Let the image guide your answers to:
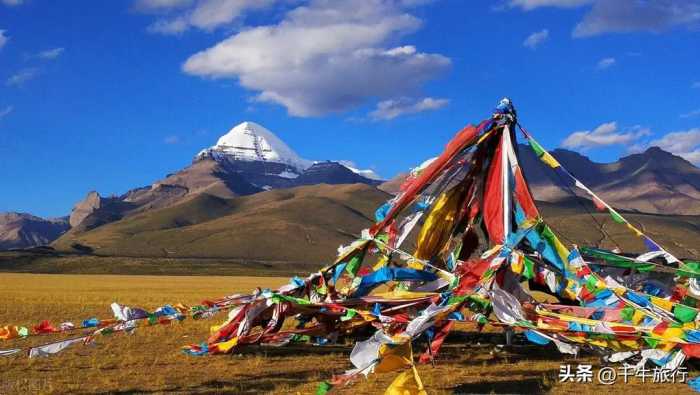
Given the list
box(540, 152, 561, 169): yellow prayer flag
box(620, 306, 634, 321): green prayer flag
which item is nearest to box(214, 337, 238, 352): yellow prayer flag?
box(620, 306, 634, 321): green prayer flag

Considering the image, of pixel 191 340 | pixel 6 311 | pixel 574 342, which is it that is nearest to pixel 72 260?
pixel 6 311

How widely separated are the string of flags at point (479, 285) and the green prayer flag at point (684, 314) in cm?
2

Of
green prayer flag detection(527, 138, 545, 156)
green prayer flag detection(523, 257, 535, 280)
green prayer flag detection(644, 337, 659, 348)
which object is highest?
green prayer flag detection(527, 138, 545, 156)

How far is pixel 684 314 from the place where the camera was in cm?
1399

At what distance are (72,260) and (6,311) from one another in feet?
403

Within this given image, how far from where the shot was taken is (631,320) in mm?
14031

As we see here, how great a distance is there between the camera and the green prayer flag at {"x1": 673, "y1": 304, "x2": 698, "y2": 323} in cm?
1385

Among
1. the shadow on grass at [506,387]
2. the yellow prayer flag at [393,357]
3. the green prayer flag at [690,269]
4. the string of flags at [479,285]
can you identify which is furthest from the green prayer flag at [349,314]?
the green prayer flag at [690,269]

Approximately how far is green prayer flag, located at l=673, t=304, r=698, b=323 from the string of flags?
0.07 ft

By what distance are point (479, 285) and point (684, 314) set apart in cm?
398

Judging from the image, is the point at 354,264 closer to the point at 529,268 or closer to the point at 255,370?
the point at 255,370

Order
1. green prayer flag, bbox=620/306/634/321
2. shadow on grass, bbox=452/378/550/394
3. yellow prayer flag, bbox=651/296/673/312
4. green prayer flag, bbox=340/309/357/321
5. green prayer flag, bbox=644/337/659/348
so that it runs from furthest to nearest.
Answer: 1. green prayer flag, bbox=340/309/357/321
2. yellow prayer flag, bbox=651/296/673/312
3. green prayer flag, bbox=620/306/634/321
4. shadow on grass, bbox=452/378/550/394
5. green prayer flag, bbox=644/337/659/348

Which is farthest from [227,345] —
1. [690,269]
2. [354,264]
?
[690,269]

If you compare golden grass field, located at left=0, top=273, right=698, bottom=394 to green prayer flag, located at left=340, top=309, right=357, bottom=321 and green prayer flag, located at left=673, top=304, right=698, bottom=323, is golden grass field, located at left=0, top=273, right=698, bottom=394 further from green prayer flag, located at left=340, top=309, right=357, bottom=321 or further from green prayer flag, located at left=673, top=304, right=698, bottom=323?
green prayer flag, located at left=673, top=304, right=698, bottom=323
